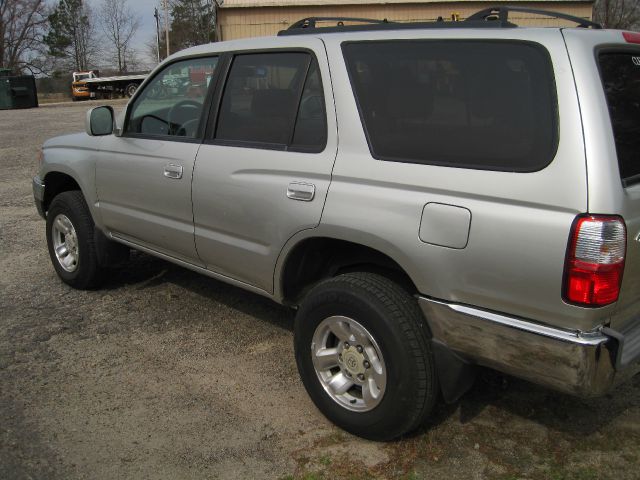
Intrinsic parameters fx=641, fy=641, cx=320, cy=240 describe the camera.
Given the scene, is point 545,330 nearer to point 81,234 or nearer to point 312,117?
point 312,117

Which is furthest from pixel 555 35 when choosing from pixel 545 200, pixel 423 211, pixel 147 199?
pixel 147 199

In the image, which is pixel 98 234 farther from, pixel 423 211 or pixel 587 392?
pixel 587 392

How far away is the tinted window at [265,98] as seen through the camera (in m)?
3.29

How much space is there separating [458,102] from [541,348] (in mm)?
1035

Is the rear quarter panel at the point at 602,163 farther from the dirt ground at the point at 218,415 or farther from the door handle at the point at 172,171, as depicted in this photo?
the door handle at the point at 172,171

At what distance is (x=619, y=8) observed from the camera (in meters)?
24.2

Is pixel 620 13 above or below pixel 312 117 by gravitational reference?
above

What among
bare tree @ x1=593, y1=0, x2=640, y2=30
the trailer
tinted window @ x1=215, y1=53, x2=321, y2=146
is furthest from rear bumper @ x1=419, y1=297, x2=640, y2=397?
the trailer

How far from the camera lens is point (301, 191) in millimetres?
3090

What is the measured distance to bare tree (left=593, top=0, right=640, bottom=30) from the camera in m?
22.6

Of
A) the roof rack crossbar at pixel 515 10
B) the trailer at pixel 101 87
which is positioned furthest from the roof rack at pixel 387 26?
the trailer at pixel 101 87

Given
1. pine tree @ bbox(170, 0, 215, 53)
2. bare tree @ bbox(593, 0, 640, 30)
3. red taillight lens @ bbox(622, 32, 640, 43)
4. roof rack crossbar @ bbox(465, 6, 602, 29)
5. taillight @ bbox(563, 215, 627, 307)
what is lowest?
taillight @ bbox(563, 215, 627, 307)

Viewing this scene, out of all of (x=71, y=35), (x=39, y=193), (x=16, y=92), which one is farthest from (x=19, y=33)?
(x=39, y=193)

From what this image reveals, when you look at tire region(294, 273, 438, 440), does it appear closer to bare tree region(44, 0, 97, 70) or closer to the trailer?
the trailer
